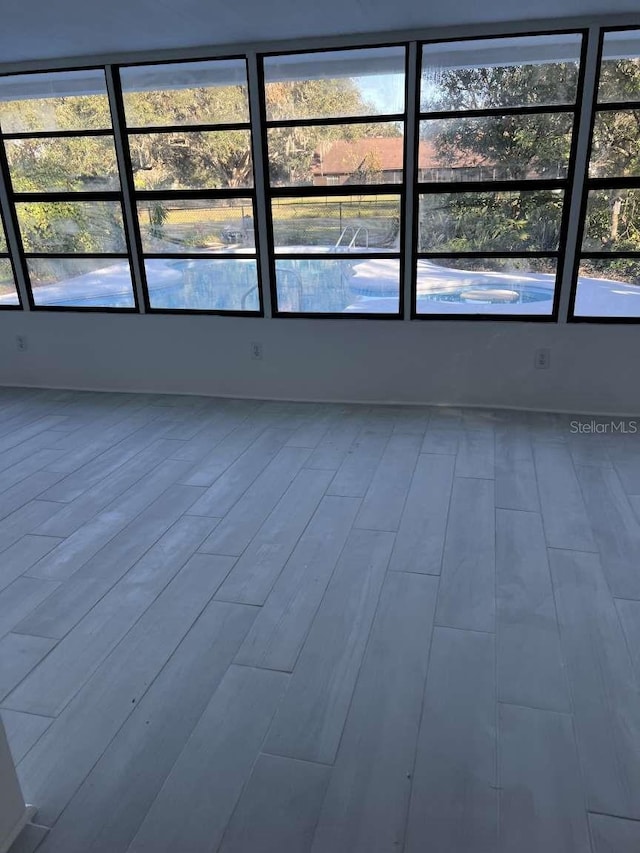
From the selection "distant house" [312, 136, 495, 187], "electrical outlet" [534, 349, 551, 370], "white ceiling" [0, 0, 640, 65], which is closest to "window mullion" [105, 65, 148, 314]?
"white ceiling" [0, 0, 640, 65]

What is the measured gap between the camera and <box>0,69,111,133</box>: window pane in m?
4.42

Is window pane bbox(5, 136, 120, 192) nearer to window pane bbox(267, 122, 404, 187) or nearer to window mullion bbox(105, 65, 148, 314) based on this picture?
window mullion bbox(105, 65, 148, 314)

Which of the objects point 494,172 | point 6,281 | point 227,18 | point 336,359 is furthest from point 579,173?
point 6,281

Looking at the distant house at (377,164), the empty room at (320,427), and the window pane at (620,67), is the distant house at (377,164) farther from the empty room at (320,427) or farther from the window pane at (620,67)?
the window pane at (620,67)

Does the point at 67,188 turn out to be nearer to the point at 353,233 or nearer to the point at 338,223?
the point at 338,223

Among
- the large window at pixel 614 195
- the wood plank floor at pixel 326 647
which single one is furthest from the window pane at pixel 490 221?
the wood plank floor at pixel 326 647

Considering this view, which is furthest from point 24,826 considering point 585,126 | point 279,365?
point 585,126

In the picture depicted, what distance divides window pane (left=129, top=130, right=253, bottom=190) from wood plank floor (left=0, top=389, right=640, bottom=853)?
7.12ft

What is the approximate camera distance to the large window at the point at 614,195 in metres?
3.66

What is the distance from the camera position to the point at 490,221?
163 inches

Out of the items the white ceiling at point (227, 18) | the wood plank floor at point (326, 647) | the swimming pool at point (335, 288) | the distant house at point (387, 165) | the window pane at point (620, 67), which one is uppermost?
the white ceiling at point (227, 18)

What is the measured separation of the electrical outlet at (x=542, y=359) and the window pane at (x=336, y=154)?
1.59 meters

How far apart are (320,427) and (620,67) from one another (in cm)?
294

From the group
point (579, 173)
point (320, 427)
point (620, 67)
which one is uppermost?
point (620, 67)
